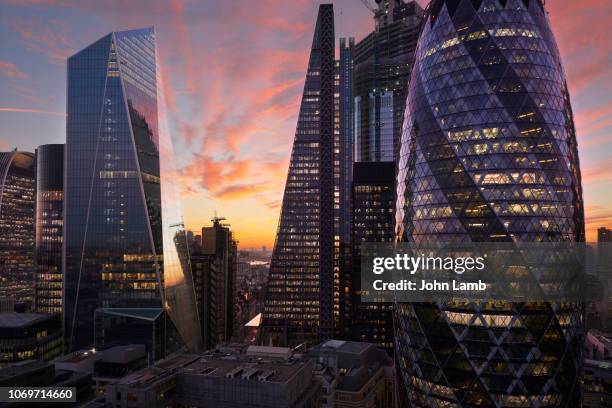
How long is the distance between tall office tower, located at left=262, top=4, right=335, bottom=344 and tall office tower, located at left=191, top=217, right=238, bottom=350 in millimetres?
17030

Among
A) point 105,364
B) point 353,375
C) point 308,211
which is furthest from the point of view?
point 308,211

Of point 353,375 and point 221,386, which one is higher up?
point 221,386

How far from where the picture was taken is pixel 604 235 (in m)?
180

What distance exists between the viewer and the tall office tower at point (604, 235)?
6781 inches

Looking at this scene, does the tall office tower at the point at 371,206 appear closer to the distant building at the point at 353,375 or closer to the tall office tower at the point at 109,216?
the distant building at the point at 353,375

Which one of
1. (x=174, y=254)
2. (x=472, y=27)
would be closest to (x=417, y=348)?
(x=472, y=27)

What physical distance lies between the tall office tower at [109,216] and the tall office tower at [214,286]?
5049 cm

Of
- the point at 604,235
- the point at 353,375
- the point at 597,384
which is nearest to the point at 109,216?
the point at 353,375

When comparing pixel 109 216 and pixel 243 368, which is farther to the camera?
pixel 109 216

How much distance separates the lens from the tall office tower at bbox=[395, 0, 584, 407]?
69.4 metres

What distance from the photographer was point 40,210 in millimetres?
119750

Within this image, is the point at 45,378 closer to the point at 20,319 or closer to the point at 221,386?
the point at 221,386

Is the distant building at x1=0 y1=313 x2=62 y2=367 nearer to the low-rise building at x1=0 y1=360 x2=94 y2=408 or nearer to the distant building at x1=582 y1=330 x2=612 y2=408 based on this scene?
the low-rise building at x1=0 y1=360 x2=94 y2=408

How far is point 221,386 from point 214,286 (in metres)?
111
